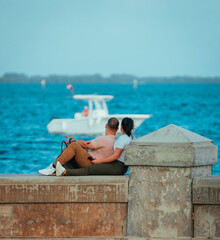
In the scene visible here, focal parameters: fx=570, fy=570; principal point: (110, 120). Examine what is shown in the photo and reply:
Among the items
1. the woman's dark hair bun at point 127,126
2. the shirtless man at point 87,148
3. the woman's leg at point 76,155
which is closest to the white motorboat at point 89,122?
the shirtless man at point 87,148

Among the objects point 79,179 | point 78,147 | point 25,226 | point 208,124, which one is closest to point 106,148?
point 78,147

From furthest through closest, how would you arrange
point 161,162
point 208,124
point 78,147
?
1. point 208,124
2. point 78,147
3. point 161,162

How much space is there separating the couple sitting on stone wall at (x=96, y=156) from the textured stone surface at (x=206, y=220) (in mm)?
998

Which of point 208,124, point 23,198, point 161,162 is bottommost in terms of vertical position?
point 208,124

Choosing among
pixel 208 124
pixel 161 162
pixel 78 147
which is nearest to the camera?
pixel 161 162

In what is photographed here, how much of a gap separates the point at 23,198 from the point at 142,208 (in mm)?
1226

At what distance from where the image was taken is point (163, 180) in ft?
19.0

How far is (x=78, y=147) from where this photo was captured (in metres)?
6.53

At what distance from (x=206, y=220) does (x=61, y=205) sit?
149 cm

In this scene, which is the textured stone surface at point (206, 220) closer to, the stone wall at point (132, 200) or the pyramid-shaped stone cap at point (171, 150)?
the stone wall at point (132, 200)

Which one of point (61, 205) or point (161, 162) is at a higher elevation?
point (161, 162)

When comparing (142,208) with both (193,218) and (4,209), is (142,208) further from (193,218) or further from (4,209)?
(4,209)

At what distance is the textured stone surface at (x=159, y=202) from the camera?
19.0 feet

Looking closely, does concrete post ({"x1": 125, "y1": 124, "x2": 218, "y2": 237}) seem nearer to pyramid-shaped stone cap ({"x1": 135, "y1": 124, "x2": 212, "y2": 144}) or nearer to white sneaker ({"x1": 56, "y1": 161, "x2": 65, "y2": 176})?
pyramid-shaped stone cap ({"x1": 135, "y1": 124, "x2": 212, "y2": 144})
